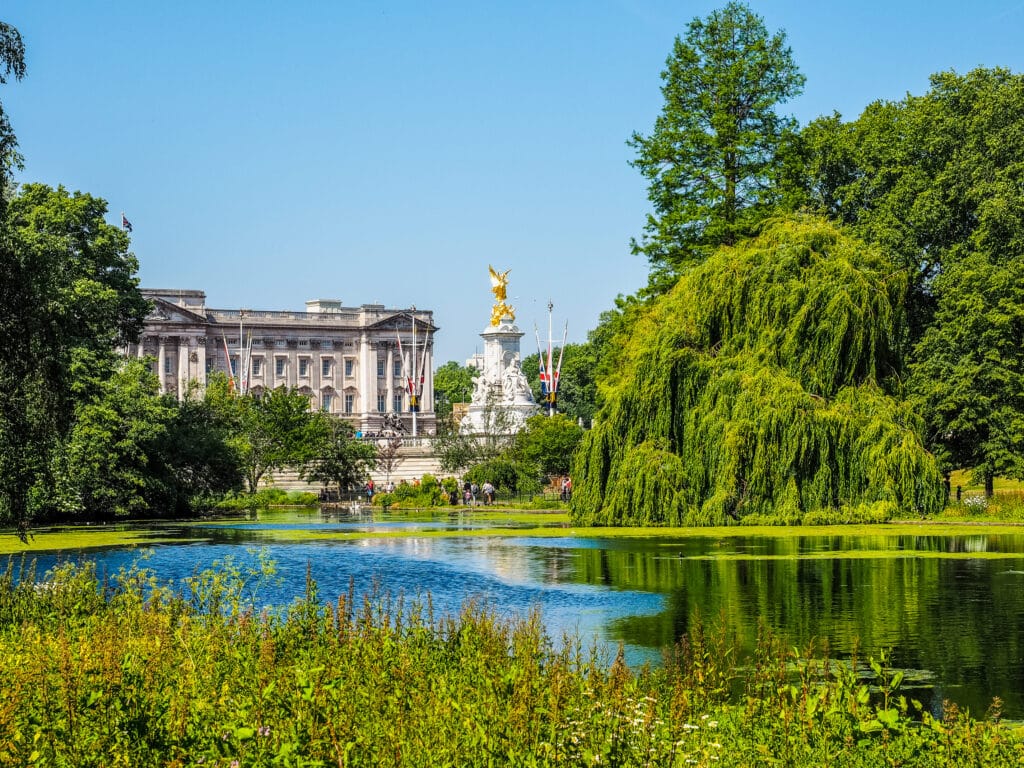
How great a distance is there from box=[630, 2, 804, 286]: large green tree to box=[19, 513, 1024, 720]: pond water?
20035 mm

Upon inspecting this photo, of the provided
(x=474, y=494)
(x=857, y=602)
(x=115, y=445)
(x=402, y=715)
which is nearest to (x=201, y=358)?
(x=474, y=494)

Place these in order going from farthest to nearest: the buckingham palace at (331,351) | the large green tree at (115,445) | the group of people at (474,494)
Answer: the buckingham palace at (331,351)
the group of people at (474,494)
the large green tree at (115,445)

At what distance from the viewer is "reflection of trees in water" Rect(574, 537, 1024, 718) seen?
52.2ft

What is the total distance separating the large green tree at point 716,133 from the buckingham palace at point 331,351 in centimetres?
10074

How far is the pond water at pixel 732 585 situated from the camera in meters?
16.7

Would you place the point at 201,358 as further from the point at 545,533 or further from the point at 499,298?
the point at 545,533

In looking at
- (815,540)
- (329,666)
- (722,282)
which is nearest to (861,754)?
(329,666)

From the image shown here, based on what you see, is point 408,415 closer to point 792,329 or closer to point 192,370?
point 192,370

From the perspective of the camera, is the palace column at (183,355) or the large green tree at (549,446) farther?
the palace column at (183,355)

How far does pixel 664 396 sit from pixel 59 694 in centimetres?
3091

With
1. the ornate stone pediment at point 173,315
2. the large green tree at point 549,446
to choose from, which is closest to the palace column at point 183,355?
the ornate stone pediment at point 173,315

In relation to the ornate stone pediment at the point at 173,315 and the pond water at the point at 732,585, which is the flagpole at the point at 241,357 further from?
the pond water at the point at 732,585

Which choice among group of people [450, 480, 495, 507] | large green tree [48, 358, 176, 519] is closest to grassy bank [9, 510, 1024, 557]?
large green tree [48, 358, 176, 519]

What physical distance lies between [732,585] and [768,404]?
47.3ft
